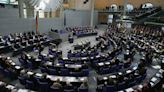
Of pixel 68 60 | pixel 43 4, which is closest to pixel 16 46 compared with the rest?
pixel 43 4

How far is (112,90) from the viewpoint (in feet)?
43.5

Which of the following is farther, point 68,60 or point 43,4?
point 43,4

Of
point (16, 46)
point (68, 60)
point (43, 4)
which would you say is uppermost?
point (43, 4)

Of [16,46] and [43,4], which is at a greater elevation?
[43,4]

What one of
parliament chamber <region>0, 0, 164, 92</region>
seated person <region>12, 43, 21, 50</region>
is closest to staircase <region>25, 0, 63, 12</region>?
parliament chamber <region>0, 0, 164, 92</region>

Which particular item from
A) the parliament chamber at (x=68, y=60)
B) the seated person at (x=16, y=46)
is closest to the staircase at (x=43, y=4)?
the parliament chamber at (x=68, y=60)

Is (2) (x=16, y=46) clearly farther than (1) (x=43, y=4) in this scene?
No

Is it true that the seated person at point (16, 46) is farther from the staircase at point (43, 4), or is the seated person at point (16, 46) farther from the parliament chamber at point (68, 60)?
the staircase at point (43, 4)

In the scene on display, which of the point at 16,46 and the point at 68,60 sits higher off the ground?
the point at 16,46

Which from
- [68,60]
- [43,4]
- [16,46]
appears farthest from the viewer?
[43,4]

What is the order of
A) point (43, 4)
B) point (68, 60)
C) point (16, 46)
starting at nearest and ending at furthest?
1. point (68, 60)
2. point (16, 46)
3. point (43, 4)

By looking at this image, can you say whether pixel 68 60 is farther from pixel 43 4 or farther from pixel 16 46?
pixel 43 4

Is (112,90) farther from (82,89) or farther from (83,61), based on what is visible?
(83,61)

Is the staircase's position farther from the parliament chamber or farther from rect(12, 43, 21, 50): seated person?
rect(12, 43, 21, 50): seated person
